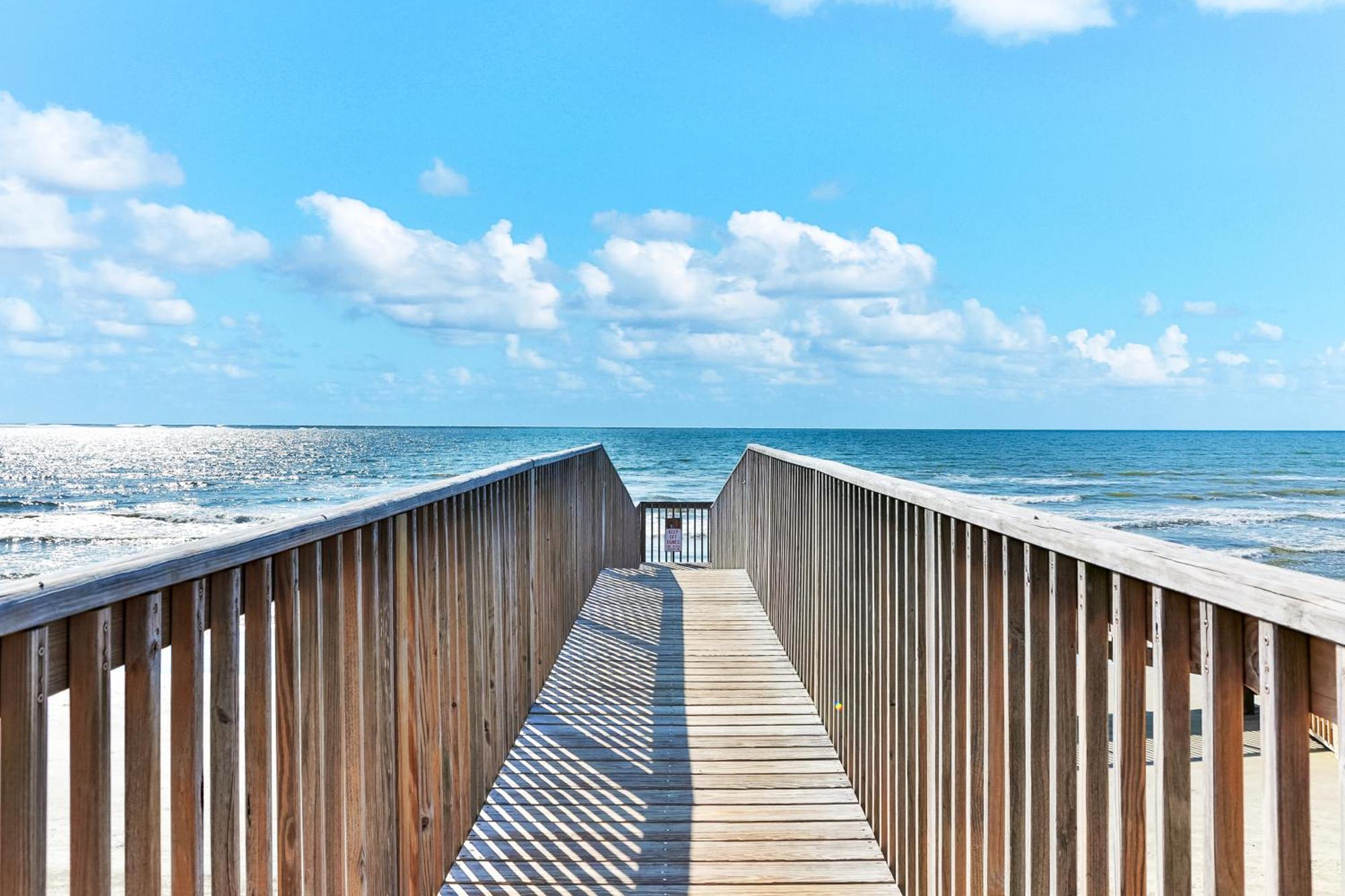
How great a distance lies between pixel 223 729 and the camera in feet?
4.10

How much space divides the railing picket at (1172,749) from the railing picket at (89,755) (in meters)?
1.39

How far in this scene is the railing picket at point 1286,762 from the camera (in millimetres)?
919

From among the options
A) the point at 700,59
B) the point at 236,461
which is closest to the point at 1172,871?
the point at 700,59

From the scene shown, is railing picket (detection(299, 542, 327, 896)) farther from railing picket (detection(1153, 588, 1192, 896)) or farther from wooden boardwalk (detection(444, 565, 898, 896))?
railing picket (detection(1153, 588, 1192, 896))

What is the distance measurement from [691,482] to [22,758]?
42547 millimetres

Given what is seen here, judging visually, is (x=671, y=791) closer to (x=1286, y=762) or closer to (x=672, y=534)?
(x=1286, y=762)

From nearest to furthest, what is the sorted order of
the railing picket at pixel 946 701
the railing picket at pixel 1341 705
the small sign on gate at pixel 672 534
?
the railing picket at pixel 1341 705
the railing picket at pixel 946 701
the small sign on gate at pixel 672 534

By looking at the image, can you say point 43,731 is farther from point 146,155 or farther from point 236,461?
point 146,155

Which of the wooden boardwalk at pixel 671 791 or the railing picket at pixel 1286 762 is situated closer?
the railing picket at pixel 1286 762

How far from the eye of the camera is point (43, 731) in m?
0.88

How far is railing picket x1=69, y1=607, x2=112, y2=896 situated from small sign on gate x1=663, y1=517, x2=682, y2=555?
11.7 m

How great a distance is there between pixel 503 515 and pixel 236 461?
67.9 m

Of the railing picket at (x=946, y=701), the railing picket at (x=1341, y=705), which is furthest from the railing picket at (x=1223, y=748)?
the railing picket at (x=946, y=701)

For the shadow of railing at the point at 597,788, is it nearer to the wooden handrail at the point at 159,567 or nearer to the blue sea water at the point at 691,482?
the wooden handrail at the point at 159,567
